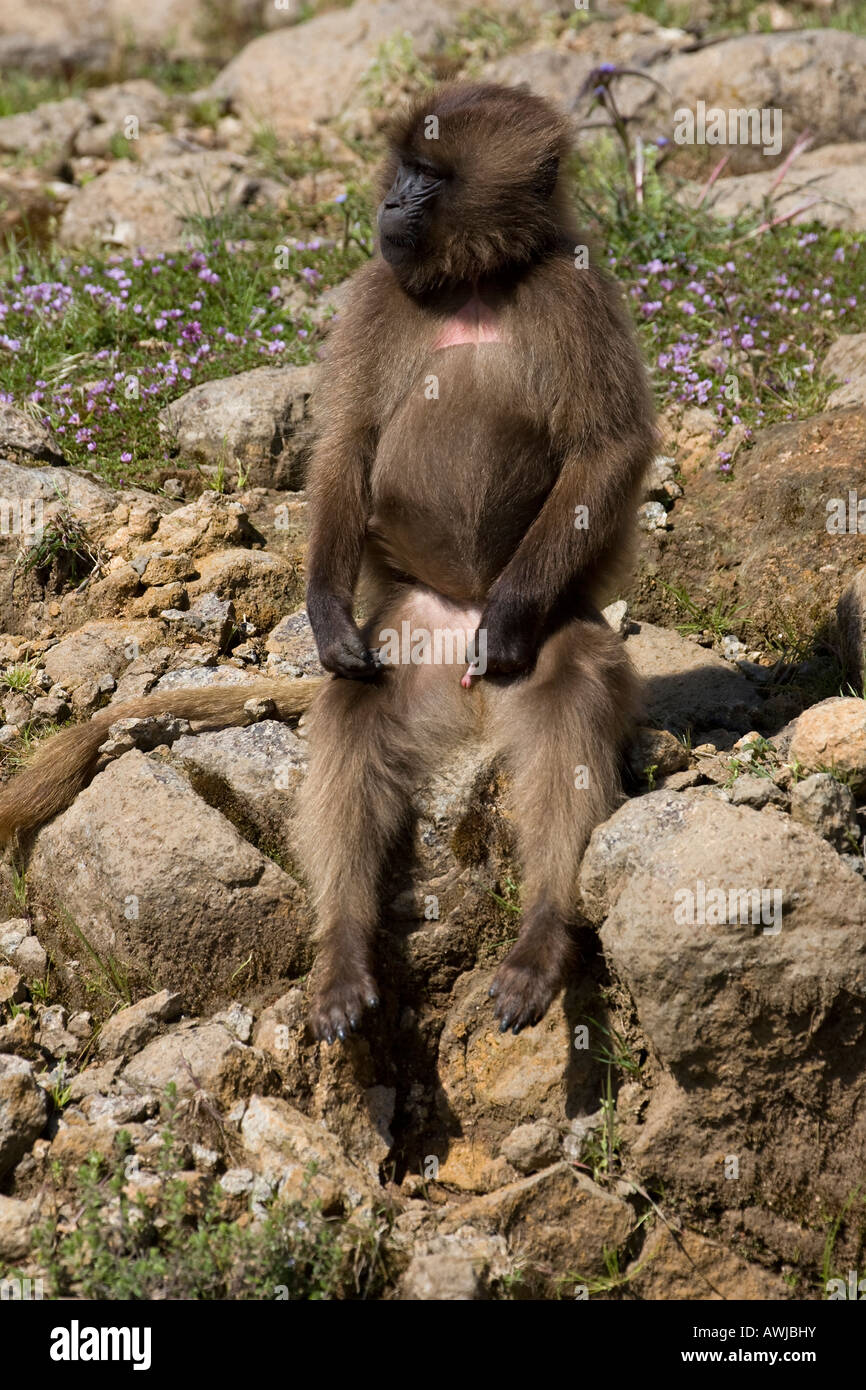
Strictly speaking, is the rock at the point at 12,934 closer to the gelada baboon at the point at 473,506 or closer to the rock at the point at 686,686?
the gelada baboon at the point at 473,506

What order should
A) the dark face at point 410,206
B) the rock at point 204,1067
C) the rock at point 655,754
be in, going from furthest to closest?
the rock at point 655,754 < the dark face at point 410,206 < the rock at point 204,1067

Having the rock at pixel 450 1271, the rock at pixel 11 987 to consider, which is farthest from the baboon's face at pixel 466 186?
the rock at pixel 450 1271

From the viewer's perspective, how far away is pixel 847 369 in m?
6.48

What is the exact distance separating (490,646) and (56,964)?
5.35 ft

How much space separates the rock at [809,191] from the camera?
7.89 m

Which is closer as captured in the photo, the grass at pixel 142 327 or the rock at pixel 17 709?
the rock at pixel 17 709

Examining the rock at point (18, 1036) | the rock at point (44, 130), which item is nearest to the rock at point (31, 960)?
the rock at point (18, 1036)

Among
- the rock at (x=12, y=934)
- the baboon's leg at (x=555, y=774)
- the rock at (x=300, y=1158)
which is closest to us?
the rock at (x=300, y=1158)

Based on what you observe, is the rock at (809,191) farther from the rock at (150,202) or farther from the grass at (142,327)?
the rock at (150,202)

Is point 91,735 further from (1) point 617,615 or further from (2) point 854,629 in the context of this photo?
(2) point 854,629

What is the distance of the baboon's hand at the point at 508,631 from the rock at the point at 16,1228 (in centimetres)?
198

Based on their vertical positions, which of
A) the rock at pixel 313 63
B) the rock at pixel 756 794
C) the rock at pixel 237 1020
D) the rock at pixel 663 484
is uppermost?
the rock at pixel 313 63

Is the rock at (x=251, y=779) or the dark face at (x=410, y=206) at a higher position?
the dark face at (x=410, y=206)

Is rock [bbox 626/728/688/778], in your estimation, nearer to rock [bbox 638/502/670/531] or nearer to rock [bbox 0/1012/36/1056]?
rock [bbox 638/502/670/531]
